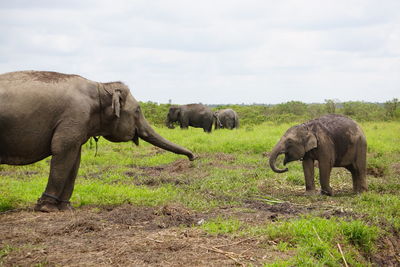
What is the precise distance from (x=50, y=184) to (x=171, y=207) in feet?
6.48

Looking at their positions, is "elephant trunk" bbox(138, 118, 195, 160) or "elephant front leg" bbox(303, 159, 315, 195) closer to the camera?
"elephant trunk" bbox(138, 118, 195, 160)

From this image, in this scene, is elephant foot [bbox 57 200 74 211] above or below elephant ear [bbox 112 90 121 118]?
below

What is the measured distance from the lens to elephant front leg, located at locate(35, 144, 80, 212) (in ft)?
26.4

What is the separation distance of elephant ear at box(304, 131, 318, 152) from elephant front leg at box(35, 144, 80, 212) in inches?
183

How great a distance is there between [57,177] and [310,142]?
5106mm

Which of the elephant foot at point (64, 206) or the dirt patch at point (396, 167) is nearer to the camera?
the elephant foot at point (64, 206)

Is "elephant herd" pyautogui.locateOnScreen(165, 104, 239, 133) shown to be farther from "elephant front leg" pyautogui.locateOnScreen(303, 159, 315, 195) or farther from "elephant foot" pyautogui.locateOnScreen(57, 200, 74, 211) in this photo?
"elephant foot" pyautogui.locateOnScreen(57, 200, 74, 211)

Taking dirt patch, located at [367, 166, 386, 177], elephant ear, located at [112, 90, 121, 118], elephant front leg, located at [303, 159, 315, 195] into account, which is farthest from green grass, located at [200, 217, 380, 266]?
dirt patch, located at [367, 166, 386, 177]

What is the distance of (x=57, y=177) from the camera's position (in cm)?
809

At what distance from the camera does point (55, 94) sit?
798 cm

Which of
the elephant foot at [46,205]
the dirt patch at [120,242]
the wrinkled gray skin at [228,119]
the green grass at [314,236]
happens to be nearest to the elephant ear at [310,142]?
the green grass at [314,236]

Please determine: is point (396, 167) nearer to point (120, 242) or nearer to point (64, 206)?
point (64, 206)

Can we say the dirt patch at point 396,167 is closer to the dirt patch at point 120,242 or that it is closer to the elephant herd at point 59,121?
the elephant herd at point 59,121

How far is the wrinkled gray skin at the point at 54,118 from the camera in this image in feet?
25.3
